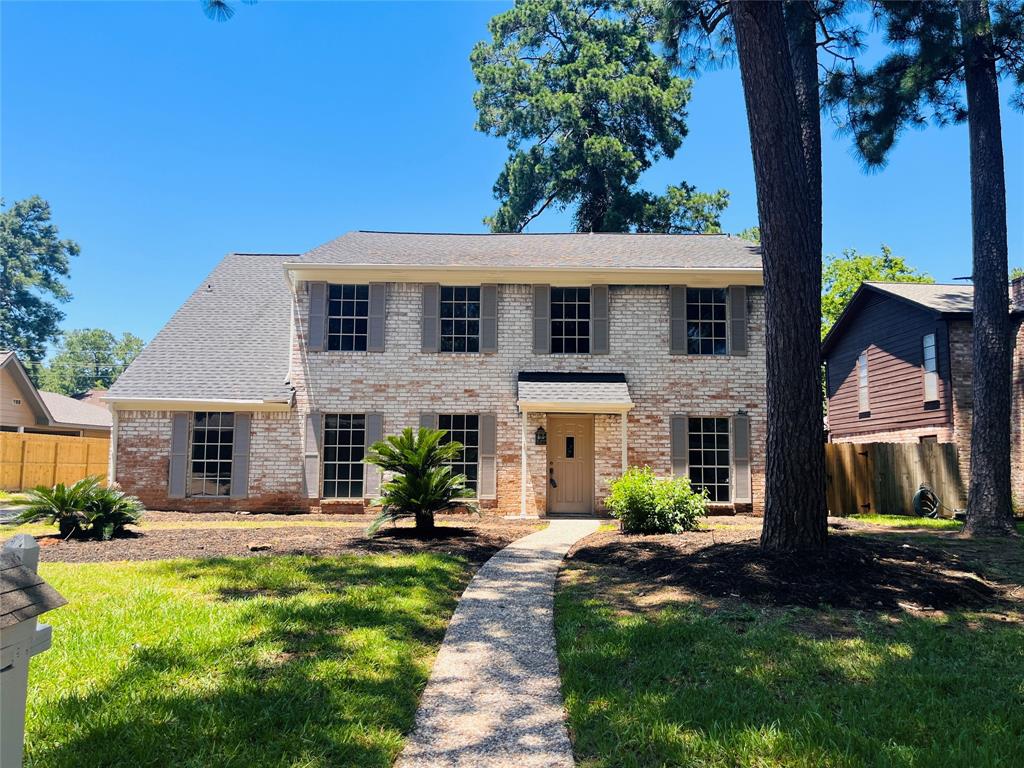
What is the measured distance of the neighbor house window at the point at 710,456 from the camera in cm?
1453

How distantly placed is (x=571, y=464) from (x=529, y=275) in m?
4.31

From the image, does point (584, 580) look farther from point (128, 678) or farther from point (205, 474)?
point (205, 474)

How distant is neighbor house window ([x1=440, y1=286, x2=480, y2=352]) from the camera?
14.9 meters

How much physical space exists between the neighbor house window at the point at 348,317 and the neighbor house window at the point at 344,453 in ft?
5.33

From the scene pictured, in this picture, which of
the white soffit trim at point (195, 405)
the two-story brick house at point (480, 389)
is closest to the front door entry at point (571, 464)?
the two-story brick house at point (480, 389)

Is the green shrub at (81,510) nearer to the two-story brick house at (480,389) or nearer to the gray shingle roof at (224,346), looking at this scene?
the two-story brick house at (480,389)

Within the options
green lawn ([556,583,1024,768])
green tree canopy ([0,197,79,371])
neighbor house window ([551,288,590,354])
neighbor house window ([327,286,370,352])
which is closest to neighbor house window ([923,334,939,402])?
neighbor house window ([551,288,590,354])

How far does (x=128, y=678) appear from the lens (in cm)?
375

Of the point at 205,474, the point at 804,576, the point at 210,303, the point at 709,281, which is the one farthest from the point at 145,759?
the point at 210,303

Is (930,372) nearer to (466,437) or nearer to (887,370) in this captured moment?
(887,370)

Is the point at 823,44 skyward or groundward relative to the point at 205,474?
skyward

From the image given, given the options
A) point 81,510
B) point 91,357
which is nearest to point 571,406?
point 81,510

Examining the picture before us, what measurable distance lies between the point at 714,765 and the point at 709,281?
514 inches

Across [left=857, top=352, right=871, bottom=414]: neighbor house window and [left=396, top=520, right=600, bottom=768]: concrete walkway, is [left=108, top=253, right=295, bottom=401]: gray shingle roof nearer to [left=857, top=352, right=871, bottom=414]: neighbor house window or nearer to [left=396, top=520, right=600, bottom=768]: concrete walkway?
[left=396, top=520, right=600, bottom=768]: concrete walkway
